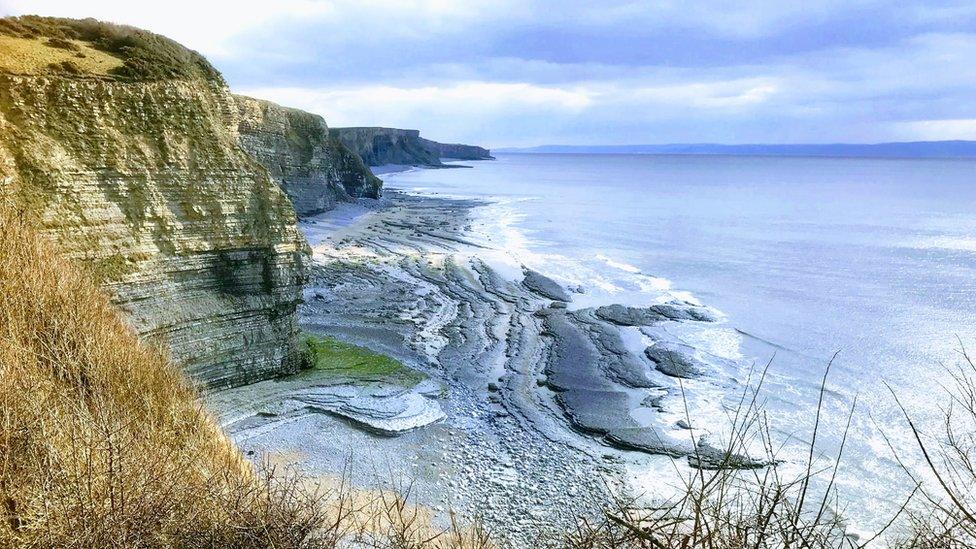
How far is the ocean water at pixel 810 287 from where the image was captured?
1852 centimetres

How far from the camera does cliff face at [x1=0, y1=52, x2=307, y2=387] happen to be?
13.4 meters

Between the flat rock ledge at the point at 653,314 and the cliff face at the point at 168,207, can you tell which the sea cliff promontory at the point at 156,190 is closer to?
the cliff face at the point at 168,207

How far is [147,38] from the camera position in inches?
630

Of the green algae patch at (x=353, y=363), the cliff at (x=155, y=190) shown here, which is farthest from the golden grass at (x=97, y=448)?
the green algae patch at (x=353, y=363)

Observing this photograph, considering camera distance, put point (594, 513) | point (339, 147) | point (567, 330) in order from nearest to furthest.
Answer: point (594, 513) → point (567, 330) → point (339, 147)

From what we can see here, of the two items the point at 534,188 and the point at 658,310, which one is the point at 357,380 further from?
the point at 534,188

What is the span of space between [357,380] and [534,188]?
94652 mm

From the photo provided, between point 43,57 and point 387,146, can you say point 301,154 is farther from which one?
point 387,146

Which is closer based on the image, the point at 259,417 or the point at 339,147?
the point at 259,417

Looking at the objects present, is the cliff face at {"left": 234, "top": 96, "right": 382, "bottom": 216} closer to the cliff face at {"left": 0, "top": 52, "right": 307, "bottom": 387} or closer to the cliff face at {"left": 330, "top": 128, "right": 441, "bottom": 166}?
the cliff face at {"left": 0, "top": 52, "right": 307, "bottom": 387}

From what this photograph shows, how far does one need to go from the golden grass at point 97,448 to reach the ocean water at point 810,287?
884 cm

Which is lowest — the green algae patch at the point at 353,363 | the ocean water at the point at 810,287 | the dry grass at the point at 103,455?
the ocean water at the point at 810,287

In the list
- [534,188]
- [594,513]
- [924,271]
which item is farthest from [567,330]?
[534,188]

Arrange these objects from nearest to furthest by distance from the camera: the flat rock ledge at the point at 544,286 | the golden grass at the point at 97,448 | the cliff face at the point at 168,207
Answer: the golden grass at the point at 97,448 → the cliff face at the point at 168,207 → the flat rock ledge at the point at 544,286
